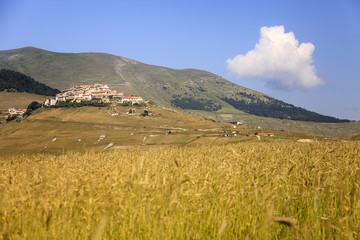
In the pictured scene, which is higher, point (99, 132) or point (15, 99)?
point (15, 99)

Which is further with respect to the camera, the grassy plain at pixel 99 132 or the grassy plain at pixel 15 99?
the grassy plain at pixel 15 99

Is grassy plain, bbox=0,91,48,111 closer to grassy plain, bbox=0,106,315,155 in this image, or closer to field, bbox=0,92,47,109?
field, bbox=0,92,47,109

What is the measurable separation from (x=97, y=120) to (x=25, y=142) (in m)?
33.7

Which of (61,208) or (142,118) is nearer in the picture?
(61,208)

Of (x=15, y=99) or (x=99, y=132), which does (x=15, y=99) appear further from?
(x=99, y=132)

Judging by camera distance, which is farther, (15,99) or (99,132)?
(15,99)

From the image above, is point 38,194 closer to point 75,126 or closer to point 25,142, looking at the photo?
point 25,142

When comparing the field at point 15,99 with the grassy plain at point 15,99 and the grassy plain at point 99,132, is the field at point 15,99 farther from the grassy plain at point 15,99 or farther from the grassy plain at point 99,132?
the grassy plain at point 99,132

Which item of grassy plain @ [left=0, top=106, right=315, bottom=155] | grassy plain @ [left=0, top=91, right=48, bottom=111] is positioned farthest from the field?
grassy plain @ [left=0, top=106, right=315, bottom=155]

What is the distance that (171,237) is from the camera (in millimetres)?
4535

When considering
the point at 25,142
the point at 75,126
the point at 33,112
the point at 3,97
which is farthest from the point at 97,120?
the point at 3,97

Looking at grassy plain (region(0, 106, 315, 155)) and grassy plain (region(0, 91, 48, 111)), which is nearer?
grassy plain (region(0, 106, 315, 155))

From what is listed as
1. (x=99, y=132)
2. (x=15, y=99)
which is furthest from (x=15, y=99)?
(x=99, y=132)

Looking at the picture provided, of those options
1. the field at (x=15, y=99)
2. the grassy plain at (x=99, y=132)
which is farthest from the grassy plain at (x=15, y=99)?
the grassy plain at (x=99, y=132)
